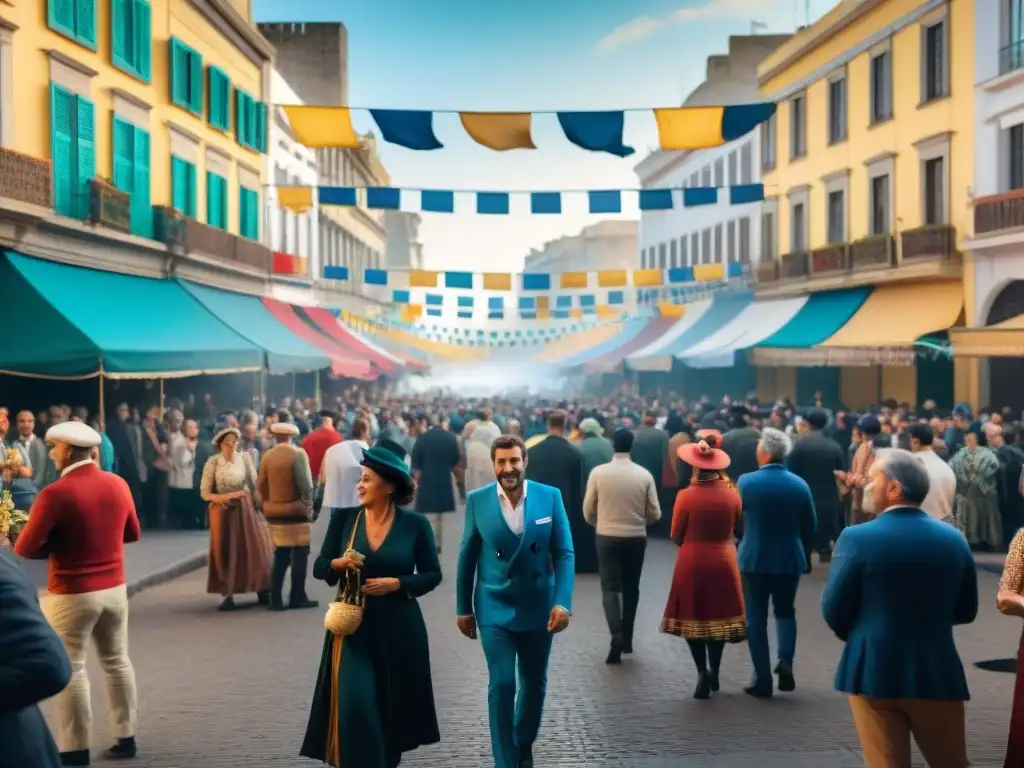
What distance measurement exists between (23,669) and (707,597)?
5583 mm

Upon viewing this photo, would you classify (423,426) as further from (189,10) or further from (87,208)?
(189,10)

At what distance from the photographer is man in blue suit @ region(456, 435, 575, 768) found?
21.1ft

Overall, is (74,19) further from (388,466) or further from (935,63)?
(935,63)

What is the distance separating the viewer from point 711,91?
50.1 meters

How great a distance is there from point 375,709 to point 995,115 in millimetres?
22634

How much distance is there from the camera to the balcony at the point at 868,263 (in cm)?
2645

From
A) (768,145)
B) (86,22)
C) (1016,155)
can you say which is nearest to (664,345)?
(768,145)

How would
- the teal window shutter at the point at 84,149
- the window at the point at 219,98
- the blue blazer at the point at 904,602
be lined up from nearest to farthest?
the blue blazer at the point at 904,602, the teal window shutter at the point at 84,149, the window at the point at 219,98

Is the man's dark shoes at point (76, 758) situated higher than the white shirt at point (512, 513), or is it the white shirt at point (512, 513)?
the white shirt at point (512, 513)

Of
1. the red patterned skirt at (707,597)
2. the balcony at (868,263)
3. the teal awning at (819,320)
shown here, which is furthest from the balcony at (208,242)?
the red patterned skirt at (707,597)

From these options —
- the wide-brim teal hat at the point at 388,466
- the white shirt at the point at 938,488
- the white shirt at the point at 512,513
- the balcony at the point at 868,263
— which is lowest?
the white shirt at the point at 938,488

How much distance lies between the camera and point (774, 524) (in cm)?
835

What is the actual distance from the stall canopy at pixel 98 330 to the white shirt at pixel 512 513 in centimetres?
1133

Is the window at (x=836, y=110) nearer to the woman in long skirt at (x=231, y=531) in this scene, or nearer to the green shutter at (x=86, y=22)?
the green shutter at (x=86, y=22)
